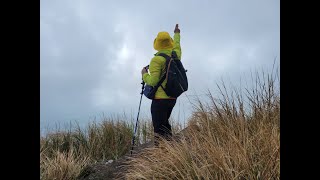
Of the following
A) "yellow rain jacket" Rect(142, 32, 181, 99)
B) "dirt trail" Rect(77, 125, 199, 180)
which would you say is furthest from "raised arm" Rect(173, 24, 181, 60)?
"dirt trail" Rect(77, 125, 199, 180)

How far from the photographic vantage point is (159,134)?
6.65 m

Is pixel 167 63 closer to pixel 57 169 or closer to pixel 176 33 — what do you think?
pixel 176 33

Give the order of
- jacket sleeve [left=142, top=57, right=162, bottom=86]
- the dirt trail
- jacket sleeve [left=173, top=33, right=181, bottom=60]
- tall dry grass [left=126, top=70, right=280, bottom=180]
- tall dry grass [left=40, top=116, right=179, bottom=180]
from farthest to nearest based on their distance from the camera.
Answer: tall dry grass [left=40, top=116, right=179, bottom=180]
the dirt trail
jacket sleeve [left=173, top=33, right=181, bottom=60]
jacket sleeve [left=142, top=57, right=162, bottom=86]
tall dry grass [left=126, top=70, right=280, bottom=180]

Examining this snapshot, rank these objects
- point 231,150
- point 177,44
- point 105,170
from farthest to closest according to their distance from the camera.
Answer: point 105,170 → point 177,44 → point 231,150

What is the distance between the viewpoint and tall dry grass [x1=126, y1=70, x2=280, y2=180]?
4652 mm

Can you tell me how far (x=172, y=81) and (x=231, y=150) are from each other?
5.99 ft

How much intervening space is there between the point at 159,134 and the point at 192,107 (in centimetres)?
122

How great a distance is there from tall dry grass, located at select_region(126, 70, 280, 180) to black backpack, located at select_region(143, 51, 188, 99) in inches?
25.1

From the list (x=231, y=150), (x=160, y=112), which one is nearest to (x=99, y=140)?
(x=160, y=112)

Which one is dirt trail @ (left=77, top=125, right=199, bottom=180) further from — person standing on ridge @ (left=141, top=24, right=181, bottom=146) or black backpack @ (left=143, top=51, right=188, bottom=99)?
black backpack @ (left=143, top=51, right=188, bottom=99)

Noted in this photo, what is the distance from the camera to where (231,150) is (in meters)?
4.98

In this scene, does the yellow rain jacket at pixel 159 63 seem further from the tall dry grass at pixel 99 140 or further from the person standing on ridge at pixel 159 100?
the tall dry grass at pixel 99 140

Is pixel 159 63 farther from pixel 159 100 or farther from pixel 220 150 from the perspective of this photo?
pixel 220 150
